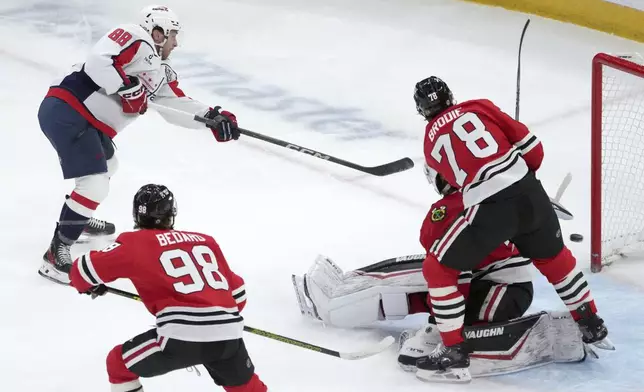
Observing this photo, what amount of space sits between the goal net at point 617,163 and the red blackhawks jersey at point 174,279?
1656 mm

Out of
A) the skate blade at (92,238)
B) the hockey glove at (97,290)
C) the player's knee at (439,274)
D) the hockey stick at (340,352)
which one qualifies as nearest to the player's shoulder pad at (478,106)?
the player's knee at (439,274)

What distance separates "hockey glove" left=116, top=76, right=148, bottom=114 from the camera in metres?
3.63

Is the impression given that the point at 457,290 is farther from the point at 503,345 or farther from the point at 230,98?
the point at 230,98

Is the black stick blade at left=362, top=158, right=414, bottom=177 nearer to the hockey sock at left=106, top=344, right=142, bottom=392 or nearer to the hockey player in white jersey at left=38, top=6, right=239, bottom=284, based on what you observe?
the hockey player in white jersey at left=38, top=6, right=239, bottom=284

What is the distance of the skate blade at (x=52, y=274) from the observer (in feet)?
11.9

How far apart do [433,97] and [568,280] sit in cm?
67

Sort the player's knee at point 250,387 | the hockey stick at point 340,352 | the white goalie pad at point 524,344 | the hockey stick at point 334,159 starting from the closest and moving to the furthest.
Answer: the player's knee at point 250,387 < the hockey stick at point 340,352 < the white goalie pad at point 524,344 < the hockey stick at point 334,159

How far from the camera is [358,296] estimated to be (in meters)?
3.32

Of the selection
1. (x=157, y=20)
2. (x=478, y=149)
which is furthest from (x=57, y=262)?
(x=478, y=149)

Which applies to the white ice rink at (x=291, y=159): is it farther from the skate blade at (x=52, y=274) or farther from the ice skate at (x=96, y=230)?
the ice skate at (x=96, y=230)

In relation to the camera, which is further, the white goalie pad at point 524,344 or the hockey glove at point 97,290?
the white goalie pad at point 524,344

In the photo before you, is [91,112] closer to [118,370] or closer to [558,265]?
[118,370]

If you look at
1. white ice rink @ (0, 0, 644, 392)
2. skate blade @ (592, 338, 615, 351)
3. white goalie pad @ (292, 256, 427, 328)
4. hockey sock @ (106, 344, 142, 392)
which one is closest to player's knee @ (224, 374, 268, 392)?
hockey sock @ (106, 344, 142, 392)

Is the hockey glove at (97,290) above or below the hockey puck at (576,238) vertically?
above
